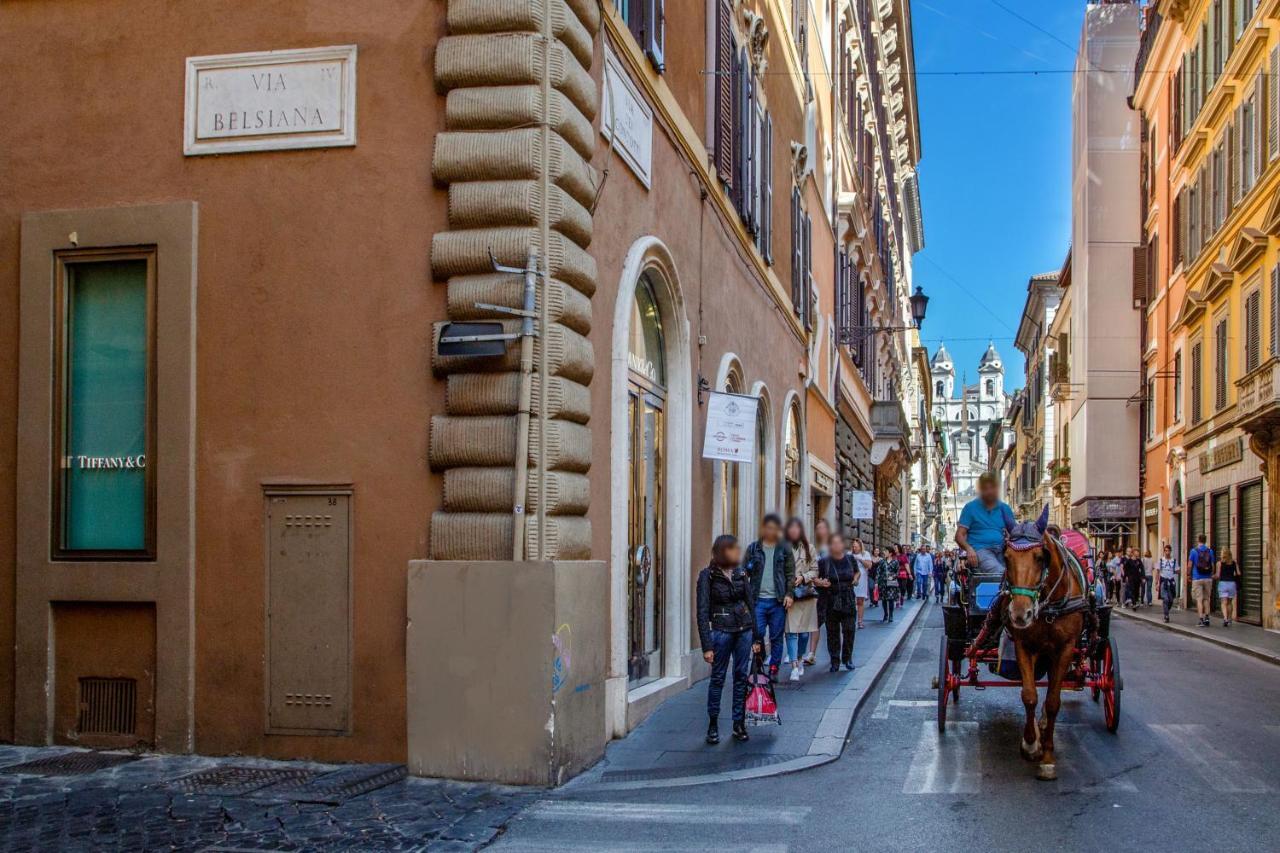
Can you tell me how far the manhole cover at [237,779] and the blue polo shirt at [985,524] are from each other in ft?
18.3

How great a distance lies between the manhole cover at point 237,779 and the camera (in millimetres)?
8289

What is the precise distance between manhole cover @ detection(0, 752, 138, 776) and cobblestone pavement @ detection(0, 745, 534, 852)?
65 millimetres

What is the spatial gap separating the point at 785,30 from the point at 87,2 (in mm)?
13359

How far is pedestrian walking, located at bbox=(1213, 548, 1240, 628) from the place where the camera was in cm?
2711

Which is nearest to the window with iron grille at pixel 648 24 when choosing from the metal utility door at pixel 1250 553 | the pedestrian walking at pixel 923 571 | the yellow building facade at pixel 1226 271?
the yellow building facade at pixel 1226 271

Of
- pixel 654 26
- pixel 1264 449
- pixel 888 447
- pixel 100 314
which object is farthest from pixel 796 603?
pixel 888 447

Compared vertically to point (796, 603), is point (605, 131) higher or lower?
higher

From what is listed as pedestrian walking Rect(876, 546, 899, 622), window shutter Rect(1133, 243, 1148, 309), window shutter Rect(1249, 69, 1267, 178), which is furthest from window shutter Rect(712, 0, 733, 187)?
window shutter Rect(1133, 243, 1148, 309)

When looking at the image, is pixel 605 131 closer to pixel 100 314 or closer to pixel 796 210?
pixel 100 314

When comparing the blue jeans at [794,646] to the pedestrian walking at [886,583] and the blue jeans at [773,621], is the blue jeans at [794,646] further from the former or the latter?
the pedestrian walking at [886,583]

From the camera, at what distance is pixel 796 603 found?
14.8 meters

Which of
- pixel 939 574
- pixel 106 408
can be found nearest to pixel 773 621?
pixel 106 408

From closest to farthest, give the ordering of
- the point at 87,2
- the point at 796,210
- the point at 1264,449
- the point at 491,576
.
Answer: the point at 491,576, the point at 87,2, the point at 796,210, the point at 1264,449

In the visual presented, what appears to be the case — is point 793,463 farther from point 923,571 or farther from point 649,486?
point 923,571
